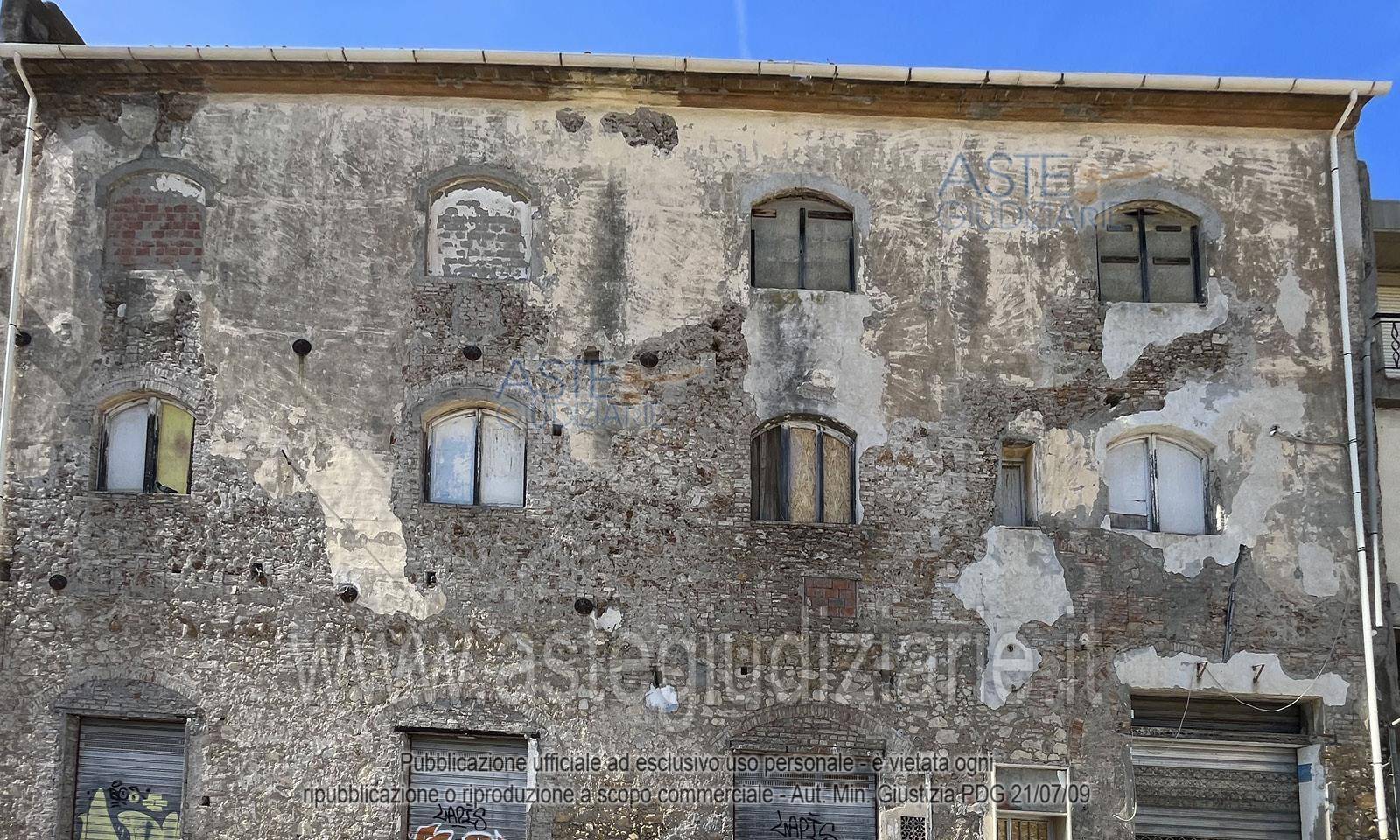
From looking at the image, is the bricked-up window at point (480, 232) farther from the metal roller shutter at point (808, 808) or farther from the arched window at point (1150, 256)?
the arched window at point (1150, 256)

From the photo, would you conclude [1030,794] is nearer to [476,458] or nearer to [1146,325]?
[1146,325]

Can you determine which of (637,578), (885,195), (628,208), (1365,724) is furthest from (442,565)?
(1365,724)

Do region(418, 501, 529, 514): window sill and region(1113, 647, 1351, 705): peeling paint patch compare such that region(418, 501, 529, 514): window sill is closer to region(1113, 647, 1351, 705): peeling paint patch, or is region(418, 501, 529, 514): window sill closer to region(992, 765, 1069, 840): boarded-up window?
region(992, 765, 1069, 840): boarded-up window

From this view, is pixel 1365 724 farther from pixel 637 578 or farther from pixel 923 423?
pixel 637 578

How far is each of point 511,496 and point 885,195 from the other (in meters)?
4.86

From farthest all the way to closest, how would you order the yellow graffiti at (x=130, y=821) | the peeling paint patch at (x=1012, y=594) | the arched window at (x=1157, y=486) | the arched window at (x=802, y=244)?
the arched window at (x=802, y=244)
the arched window at (x=1157, y=486)
the peeling paint patch at (x=1012, y=594)
the yellow graffiti at (x=130, y=821)

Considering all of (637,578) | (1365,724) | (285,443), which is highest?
(285,443)

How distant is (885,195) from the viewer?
46.2ft

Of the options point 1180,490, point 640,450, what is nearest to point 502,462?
point 640,450

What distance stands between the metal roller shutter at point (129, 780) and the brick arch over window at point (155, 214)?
14.8 ft

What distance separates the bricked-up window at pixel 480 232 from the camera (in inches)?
545

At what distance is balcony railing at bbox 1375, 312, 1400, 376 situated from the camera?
14.2 metres

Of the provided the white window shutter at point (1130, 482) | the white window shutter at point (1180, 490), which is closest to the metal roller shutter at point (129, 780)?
the white window shutter at point (1130, 482)

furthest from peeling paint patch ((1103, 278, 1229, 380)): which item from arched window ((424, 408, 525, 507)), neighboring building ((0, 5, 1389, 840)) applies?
arched window ((424, 408, 525, 507))
